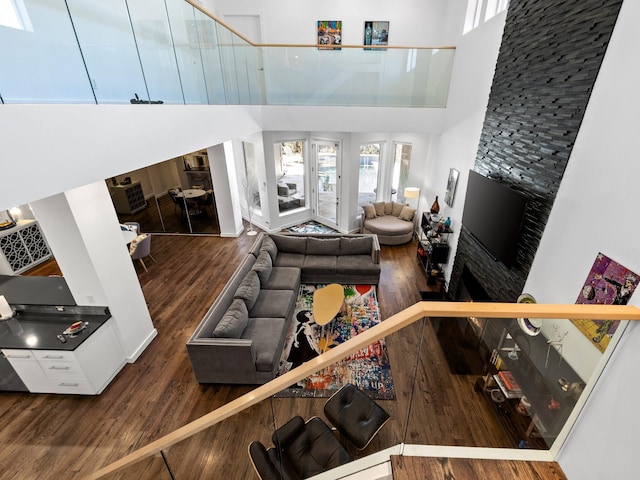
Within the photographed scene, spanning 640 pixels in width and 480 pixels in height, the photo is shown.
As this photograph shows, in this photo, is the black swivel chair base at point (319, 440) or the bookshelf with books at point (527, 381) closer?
the bookshelf with books at point (527, 381)

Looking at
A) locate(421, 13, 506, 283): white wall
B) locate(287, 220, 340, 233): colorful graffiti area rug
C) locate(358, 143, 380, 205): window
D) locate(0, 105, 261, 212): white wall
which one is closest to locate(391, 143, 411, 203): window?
locate(358, 143, 380, 205): window

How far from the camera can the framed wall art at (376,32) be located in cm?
670

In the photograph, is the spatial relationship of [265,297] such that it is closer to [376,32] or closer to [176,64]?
[176,64]

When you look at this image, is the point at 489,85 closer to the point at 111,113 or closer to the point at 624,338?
the point at 624,338

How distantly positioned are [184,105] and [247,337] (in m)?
2.95

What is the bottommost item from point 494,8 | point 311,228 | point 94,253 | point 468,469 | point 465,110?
point 311,228

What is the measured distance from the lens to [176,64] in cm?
343

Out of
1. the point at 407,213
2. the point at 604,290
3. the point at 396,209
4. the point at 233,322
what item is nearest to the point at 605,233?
the point at 604,290

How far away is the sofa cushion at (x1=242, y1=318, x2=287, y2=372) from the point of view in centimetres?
346

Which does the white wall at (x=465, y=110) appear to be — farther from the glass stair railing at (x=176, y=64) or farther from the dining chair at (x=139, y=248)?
the dining chair at (x=139, y=248)

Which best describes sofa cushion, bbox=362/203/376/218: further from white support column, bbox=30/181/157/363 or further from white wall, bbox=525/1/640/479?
white support column, bbox=30/181/157/363

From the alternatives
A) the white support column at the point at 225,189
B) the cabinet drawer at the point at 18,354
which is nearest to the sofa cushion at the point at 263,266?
the white support column at the point at 225,189

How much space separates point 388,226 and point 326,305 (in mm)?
3637

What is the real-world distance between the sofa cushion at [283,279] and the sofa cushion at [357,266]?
0.82m
